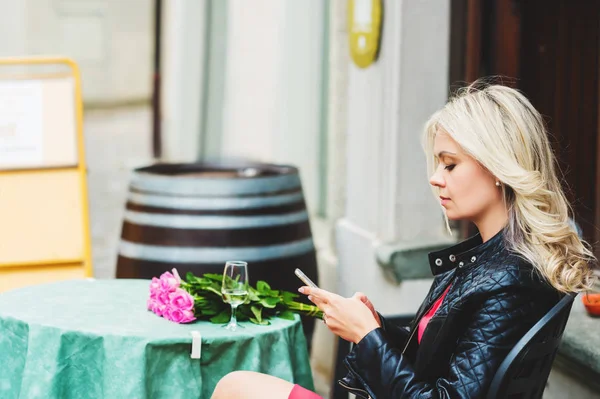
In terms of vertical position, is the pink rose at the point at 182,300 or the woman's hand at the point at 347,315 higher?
the woman's hand at the point at 347,315

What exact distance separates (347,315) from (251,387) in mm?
292

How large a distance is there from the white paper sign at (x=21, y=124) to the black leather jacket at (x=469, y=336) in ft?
8.64

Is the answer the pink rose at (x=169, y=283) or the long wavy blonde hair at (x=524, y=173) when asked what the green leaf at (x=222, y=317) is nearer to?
the pink rose at (x=169, y=283)

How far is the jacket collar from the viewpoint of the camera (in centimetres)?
230

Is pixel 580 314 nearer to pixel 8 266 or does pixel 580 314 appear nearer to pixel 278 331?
pixel 278 331

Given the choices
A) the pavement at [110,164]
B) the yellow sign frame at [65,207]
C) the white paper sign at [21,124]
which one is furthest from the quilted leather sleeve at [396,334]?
the pavement at [110,164]

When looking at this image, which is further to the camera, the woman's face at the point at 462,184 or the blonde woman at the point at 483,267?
the woman's face at the point at 462,184

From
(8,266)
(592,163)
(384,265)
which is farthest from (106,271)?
(592,163)

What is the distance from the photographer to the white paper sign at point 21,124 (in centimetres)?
449

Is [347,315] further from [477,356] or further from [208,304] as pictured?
[208,304]

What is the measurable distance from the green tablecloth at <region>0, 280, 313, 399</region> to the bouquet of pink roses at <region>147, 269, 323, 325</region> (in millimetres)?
31

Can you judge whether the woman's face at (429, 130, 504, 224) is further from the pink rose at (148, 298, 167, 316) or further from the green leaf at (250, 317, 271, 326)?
the pink rose at (148, 298, 167, 316)

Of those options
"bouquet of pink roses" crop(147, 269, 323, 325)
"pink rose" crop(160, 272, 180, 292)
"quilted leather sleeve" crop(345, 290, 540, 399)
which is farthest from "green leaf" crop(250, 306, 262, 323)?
"quilted leather sleeve" crop(345, 290, 540, 399)

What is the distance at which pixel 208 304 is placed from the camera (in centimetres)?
282
